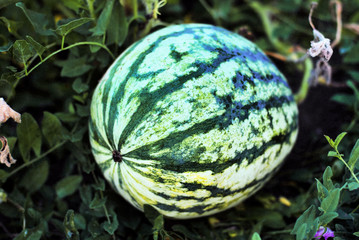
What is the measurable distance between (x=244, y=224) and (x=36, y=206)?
0.86 meters

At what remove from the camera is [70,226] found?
125 cm

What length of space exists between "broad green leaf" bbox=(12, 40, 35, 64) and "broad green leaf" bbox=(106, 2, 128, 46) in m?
0.32

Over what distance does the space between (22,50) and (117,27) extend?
1.27 ft

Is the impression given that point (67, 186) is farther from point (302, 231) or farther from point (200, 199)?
point (302, 231)

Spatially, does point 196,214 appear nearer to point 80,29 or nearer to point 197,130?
point 197,130

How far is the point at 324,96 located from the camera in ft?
6.68

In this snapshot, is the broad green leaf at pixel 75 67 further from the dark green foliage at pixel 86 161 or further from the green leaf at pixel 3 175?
the green leaf at pixel 3 175

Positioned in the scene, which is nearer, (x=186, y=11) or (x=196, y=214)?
(x=196, y=214)

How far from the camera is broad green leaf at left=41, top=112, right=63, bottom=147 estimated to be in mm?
1464

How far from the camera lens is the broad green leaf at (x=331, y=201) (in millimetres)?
1046

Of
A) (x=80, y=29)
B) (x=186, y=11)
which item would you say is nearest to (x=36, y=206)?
(x=80, y=29)

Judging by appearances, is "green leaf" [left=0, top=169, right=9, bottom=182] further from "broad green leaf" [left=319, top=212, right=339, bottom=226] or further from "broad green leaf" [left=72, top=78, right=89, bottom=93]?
"broad green leaf" [left=319, top=212, right=339, bottom=226]

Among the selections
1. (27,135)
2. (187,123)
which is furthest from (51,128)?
(187,123)

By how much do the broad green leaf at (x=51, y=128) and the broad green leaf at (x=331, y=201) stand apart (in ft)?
3.28
